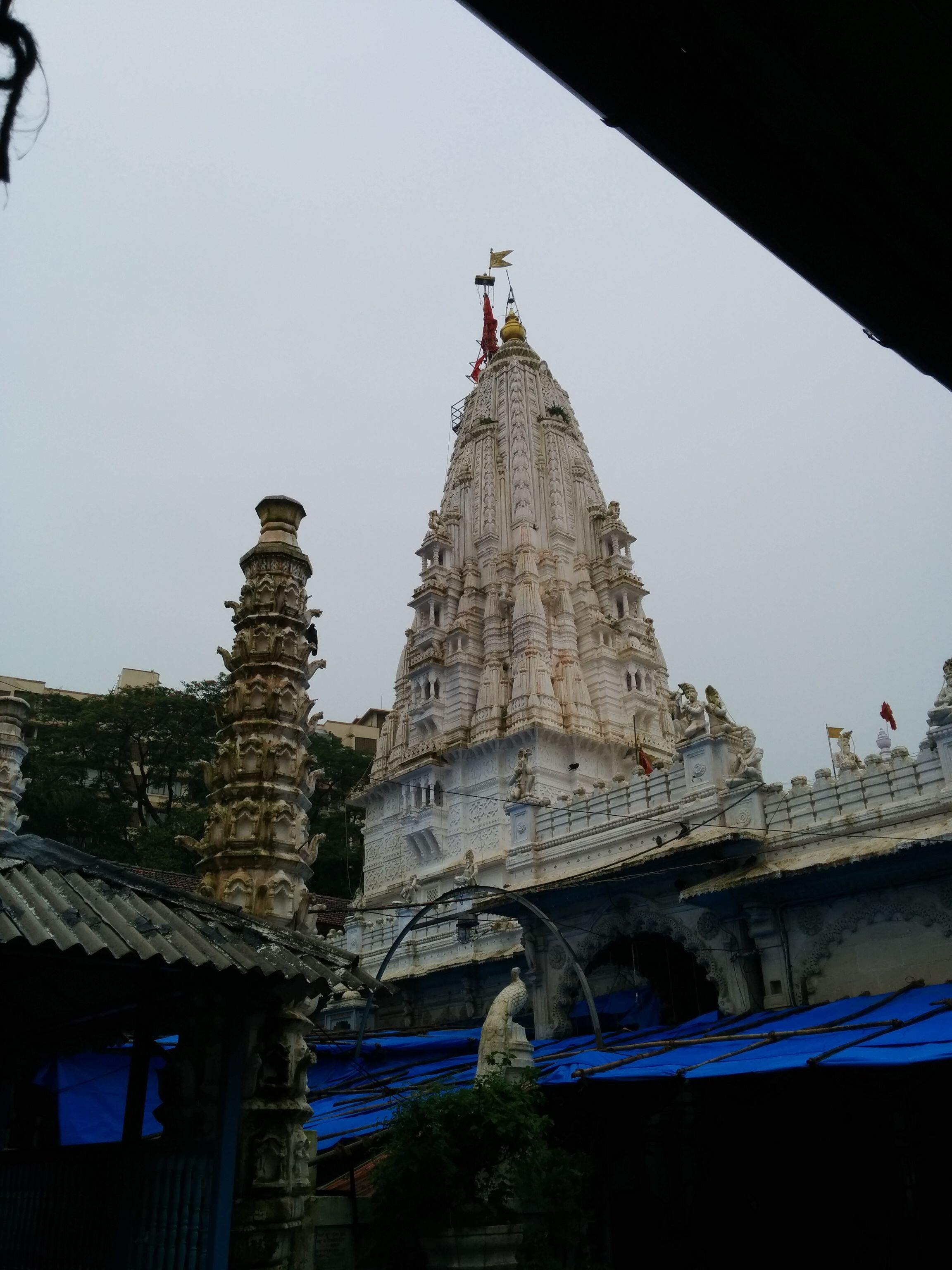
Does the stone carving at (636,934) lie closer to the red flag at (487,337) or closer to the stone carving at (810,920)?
the stone carving at (810,920)

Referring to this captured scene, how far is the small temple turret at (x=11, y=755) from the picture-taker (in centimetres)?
1608

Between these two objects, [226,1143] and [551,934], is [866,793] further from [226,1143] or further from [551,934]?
[226,1143]

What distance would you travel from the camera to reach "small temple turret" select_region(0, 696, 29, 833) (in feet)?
52.7

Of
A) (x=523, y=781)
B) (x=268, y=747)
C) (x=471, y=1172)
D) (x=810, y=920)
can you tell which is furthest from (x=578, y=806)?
(x=471, y=1172)

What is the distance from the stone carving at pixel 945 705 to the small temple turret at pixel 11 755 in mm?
14598

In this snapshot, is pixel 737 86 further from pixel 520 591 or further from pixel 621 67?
pixel 520 591

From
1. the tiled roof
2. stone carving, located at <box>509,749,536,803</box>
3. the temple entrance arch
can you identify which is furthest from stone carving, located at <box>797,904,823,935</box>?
the tiled roof

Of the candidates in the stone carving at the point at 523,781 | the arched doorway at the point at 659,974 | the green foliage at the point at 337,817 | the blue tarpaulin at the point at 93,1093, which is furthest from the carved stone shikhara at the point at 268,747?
the green foliage at the point at 337,817

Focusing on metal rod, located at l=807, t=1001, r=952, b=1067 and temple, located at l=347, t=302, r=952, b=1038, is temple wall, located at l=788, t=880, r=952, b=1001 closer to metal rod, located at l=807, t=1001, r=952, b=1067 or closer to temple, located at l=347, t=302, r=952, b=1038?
temple, located at l=347, t=302, r=952, b=1038

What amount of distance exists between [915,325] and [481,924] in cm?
2140

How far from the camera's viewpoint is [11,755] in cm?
1664

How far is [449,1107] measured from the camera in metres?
8.66

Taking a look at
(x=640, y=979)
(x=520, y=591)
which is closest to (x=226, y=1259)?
(x=640, y=979)

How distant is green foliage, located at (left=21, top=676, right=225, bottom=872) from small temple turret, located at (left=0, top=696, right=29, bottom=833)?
23.4m
